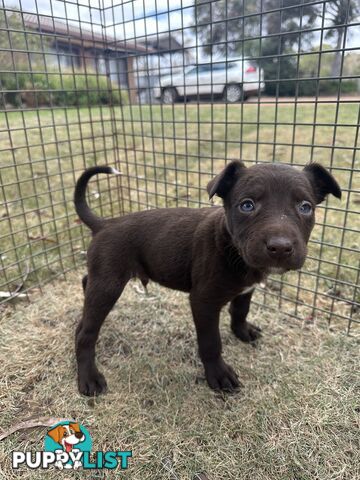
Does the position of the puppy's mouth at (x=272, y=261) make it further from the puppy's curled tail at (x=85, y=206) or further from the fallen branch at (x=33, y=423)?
the fallen branch at (x=33, y=423)

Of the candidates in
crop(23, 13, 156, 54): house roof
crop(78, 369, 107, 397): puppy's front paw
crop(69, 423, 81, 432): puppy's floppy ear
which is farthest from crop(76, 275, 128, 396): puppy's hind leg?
crop(23, 13, 156, 54): house roof

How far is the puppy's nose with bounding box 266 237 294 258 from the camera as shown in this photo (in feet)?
5.57

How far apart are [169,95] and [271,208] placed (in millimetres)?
2764

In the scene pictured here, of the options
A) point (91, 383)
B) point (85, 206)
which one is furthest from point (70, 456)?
point (85, 206)

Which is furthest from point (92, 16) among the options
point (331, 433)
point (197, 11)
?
point (331, 433)

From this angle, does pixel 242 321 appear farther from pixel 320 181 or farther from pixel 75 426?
pixel 75 426

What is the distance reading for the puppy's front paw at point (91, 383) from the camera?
2527 mm

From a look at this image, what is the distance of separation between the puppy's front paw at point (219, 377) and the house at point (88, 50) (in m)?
3.15

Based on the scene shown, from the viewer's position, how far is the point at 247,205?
200 centimetres

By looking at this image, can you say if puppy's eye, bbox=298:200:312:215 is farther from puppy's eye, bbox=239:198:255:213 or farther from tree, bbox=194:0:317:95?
tree, bbox=194:0:317:95

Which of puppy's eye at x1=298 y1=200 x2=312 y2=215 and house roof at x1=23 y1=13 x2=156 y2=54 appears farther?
house roof at x1=23 y1=13 x2=156 y2=54

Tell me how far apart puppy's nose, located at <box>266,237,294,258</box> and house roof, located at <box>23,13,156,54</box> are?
2871 millimetres

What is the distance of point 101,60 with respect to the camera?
13.3 ft

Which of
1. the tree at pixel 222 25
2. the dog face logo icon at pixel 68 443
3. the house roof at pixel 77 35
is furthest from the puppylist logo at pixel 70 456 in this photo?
the house roof at pixel 77 35
